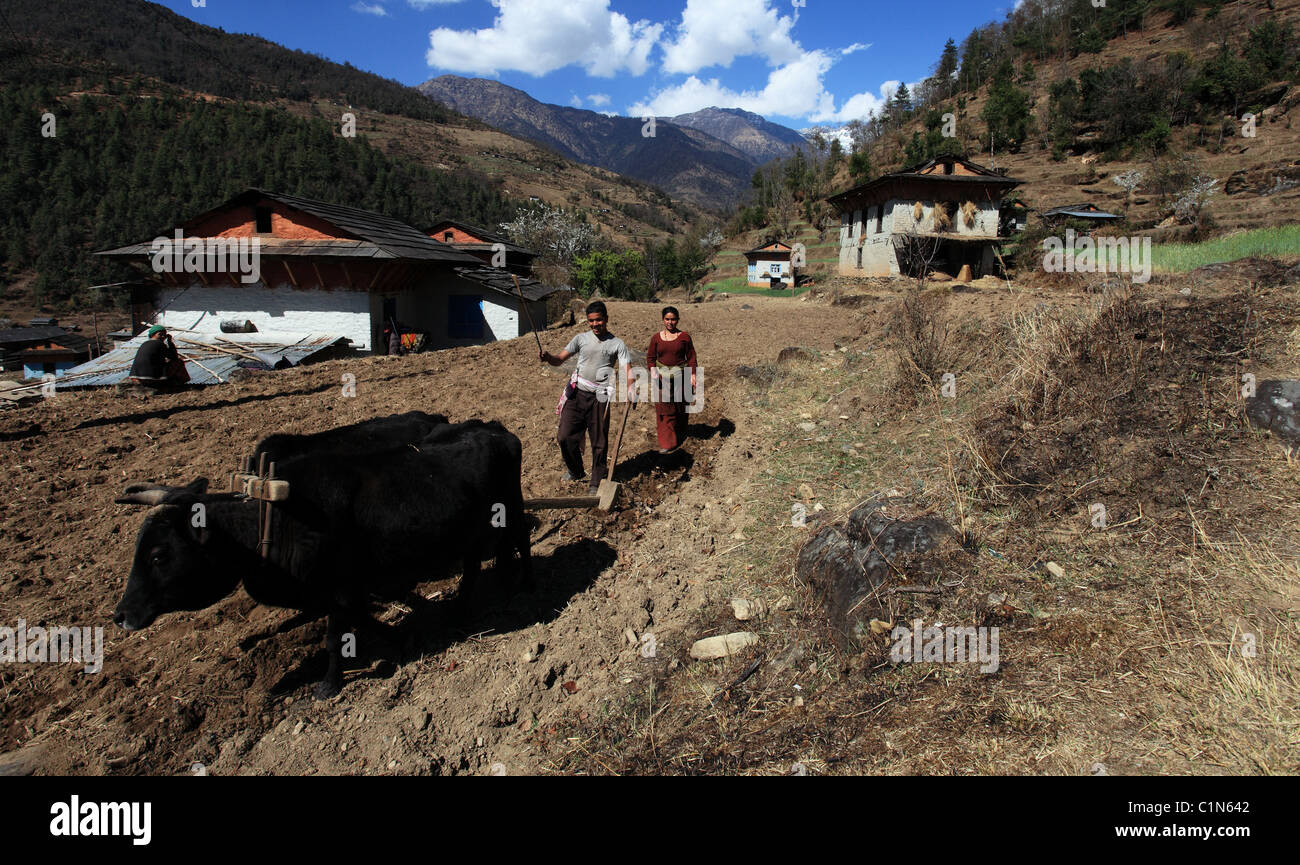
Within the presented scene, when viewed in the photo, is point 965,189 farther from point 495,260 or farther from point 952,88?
point 952,88

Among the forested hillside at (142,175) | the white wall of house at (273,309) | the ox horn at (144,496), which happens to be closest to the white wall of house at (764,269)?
the white wall of house at (273,309)

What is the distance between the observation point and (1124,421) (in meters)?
5.05

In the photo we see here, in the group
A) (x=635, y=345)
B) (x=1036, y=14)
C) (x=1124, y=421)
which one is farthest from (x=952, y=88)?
(x=1124, y=421)

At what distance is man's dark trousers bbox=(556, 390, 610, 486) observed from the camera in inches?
254

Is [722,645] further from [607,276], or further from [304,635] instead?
[607,276]

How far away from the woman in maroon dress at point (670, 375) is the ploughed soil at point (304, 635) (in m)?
0.51

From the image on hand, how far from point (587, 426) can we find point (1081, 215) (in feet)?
121

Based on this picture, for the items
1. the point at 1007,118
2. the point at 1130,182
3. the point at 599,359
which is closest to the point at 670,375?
the point at 599,359

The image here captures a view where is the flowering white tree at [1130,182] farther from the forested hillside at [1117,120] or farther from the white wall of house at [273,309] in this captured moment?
the white wall of house at [273,309]

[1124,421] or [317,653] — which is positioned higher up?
[1124,421]

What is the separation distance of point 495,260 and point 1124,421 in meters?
27.2

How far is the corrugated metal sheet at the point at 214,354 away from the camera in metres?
12.8

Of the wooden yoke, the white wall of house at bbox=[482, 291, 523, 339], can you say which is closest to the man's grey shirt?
the wooden yoke
